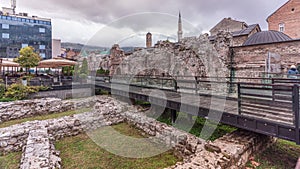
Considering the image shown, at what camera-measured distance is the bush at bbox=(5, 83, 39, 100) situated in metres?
10.5

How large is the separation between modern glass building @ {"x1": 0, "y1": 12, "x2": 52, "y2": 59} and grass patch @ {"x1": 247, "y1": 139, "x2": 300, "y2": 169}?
150ft

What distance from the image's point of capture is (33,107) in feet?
31.2

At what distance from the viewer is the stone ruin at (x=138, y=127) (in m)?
3.60

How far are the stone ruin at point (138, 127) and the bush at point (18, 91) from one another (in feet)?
6.28

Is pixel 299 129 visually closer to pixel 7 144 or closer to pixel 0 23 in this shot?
pixel 7 144

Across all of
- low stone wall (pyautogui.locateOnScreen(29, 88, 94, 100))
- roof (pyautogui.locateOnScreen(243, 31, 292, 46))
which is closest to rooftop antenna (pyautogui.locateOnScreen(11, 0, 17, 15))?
low stone wall (pyautogui.locateOnScreen(29, 88, 94, 100))

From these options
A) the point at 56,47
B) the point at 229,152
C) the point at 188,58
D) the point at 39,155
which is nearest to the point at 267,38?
the point at 188,58

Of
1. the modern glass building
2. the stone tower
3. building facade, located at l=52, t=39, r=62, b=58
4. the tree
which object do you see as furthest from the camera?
building facade, located at l=52, t=39, r=62, b=58

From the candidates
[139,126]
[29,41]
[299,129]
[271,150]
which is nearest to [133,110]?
[139,126]

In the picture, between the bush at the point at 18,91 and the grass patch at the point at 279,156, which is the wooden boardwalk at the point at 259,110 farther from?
the bush at the point at 18,91

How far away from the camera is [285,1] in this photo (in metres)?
23.4

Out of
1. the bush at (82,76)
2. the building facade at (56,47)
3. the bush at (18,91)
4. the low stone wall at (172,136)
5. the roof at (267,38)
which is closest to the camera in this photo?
the low stone wall at (172,136)

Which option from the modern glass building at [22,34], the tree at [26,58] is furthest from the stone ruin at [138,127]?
the modern glass building at [22,34]

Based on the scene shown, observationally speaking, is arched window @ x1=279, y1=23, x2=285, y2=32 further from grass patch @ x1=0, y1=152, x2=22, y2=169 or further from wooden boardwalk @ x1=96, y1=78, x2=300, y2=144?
grass patch @ x1=0, y1=152, x2=22, y2=169
